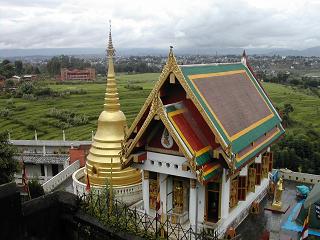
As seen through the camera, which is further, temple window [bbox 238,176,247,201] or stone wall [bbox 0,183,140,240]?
temple window [bbox 238,176,247,201]

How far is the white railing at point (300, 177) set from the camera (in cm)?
2481

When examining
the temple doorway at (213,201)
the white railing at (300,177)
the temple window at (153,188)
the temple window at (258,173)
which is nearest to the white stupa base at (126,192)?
the temple window at (153,188)

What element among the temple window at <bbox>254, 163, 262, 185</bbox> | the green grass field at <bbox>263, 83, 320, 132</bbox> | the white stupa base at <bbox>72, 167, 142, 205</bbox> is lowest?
the green grass field at <bbox>263, 83, 320, 132</bbox>

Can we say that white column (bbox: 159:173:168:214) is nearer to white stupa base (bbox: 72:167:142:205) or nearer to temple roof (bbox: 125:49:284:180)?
temple roof (bbox: 125:49:284:180)

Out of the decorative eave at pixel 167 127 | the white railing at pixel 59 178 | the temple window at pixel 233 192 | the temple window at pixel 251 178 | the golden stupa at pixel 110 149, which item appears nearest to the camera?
the decorative eave at pixel 167 127

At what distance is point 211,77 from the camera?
1741 centimetres

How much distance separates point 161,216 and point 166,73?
5.76 meters

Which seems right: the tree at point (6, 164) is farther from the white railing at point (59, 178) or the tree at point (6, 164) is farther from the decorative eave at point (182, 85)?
the decorative eave at point (182, 85)

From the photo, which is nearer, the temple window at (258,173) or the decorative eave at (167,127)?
the decorative eave at (167,127)

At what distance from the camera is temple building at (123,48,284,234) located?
14.5m

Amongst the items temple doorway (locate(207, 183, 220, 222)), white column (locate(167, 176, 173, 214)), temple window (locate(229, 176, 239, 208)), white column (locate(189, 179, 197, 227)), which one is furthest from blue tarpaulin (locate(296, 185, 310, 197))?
white column (locate(167, 176, 173, 214))

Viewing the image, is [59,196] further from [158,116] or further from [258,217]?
[258,217]

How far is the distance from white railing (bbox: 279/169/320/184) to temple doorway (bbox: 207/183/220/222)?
10477mm

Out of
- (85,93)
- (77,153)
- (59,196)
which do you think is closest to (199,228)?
(59,196)
